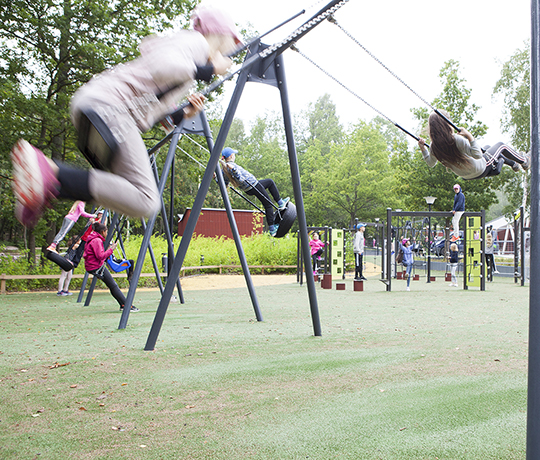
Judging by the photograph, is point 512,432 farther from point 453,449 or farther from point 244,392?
point 244,392

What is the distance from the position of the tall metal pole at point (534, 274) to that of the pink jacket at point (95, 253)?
7.18 m

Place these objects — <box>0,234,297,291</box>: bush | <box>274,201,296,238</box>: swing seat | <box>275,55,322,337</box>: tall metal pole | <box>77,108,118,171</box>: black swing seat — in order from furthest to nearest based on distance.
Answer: <box>0,234,297,291</box>: bush, <box>274,201,296,238</box>: swing seat, <box>275,55,322,337</box>: tall metal pole, <box>77,108,118,171</box>: black swing seat

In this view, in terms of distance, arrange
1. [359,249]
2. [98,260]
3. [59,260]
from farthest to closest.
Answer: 1. [359,249]
2. [59,260]
3. [98,260]

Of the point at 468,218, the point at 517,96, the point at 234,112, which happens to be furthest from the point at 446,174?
the point at 234,112

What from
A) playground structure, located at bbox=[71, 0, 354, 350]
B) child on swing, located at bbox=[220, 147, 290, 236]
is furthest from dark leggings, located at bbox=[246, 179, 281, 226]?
playground structure, located at bbox=[71, 0, 354, 350]

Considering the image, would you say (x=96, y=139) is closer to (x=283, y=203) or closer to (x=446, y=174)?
(x=283, y=203)

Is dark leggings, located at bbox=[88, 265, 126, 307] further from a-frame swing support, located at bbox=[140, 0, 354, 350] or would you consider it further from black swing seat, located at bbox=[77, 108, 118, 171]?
black swing seat, located at bbox=[77, 108, 118, 171]

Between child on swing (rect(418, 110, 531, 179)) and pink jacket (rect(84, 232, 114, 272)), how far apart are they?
598 centimetres

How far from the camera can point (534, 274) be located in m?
1.58

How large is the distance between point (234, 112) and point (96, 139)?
8.95ft

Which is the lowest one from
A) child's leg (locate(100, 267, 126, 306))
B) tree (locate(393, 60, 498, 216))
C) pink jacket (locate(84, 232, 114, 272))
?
child's leg (locate(100, 267, 126, 306))

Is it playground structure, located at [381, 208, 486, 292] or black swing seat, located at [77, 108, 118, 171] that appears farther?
playground structure, located at [381, 208, 486, 292]

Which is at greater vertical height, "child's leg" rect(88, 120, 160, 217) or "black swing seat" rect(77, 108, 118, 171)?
"black swing seat" rect(77, 108, 118, 171)

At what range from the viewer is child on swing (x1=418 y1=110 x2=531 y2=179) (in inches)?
130
